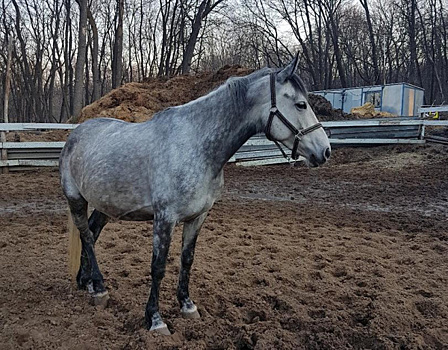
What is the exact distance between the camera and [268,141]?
11.4 metres

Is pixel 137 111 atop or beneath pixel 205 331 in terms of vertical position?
atop

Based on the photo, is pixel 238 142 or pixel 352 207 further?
pixel 352 207

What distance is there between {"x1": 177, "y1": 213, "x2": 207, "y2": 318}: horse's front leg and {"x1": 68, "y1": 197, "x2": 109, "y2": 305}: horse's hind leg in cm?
65

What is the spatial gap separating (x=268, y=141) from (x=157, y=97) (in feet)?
15.1

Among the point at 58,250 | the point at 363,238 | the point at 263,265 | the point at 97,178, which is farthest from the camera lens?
the point at 363,238

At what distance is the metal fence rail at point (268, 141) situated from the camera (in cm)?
990

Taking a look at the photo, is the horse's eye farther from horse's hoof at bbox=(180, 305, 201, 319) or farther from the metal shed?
the metal shed

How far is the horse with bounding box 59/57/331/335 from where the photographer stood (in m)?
2.46

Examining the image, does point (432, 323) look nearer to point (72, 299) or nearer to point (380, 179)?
point (72, 299)

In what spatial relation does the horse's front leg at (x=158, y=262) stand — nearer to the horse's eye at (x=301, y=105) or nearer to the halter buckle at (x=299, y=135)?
the halter buckle at (x=299, y=135)

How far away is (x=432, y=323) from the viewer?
283 centimetres

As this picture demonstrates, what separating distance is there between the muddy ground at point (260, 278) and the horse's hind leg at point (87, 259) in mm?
109

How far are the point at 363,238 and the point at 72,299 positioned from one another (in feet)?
11.4

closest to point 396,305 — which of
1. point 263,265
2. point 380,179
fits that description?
point 263,265
